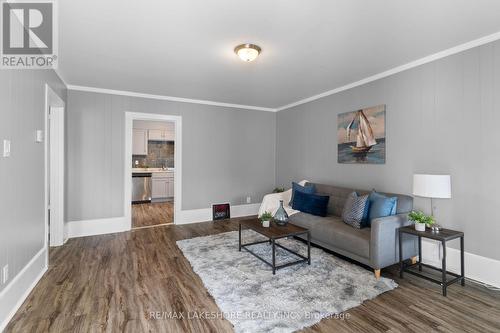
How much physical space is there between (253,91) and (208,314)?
3.66 m

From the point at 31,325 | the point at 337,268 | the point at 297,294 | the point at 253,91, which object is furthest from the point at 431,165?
the point at 31,325

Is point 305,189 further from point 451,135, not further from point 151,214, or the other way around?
point 151,214

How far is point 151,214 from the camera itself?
5.88 metres

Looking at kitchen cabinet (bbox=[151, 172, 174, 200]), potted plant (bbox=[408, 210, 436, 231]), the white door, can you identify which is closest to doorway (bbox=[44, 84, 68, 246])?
the white door

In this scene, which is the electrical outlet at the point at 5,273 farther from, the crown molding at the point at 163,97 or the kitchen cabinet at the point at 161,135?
the kitchen cabinet at the point at 161,135

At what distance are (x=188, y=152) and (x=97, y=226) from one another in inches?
83.5

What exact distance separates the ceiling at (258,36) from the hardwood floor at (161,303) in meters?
2.60

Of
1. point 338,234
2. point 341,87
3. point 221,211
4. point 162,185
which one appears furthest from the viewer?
point 162,185

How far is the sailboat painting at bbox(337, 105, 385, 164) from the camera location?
3.66m

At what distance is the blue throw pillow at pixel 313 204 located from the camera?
3.80 metres

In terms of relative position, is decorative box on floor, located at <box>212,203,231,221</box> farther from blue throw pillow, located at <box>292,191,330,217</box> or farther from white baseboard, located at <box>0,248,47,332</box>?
white baseboard, located at <box>0,248,47,332</box>

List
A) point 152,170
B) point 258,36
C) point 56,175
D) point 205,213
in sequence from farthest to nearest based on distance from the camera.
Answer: point 152,170
point 205,213
point 56,175
point 258,36

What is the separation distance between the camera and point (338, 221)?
3.46 meters

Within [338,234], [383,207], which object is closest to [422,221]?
[383,207]
